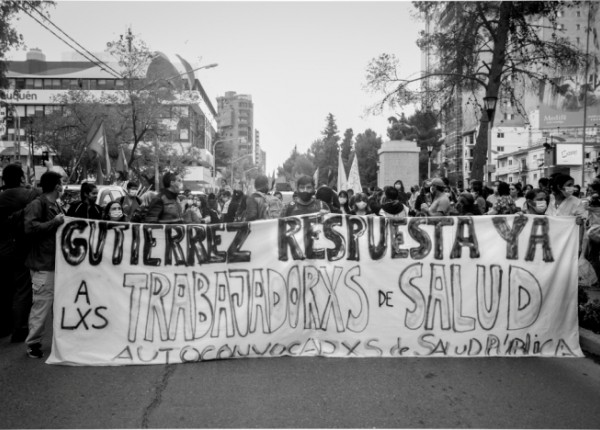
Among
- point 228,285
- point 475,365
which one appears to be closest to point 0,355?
point 228,285

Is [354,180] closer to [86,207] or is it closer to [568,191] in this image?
[568,191]

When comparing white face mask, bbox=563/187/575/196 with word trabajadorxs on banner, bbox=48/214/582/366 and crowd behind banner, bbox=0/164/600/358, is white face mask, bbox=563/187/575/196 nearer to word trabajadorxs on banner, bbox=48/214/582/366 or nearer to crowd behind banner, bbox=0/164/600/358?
crowd behind banner, bbox=0/164/600/358

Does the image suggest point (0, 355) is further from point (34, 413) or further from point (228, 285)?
point (228, 285)

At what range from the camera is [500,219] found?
18.2ft

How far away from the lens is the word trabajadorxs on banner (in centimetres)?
520

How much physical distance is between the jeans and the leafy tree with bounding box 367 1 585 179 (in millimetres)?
15581

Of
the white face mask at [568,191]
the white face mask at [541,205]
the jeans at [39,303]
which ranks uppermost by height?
the white face mask at [568,191]

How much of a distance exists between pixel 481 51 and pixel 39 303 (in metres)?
18.2

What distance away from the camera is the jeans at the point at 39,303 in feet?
17.7

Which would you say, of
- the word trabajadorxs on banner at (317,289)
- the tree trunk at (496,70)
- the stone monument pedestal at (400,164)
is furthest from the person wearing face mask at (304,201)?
the stone monument pedestal at (400,164)

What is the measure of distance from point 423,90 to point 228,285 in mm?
16952

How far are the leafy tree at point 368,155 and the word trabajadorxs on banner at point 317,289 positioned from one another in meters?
73.3

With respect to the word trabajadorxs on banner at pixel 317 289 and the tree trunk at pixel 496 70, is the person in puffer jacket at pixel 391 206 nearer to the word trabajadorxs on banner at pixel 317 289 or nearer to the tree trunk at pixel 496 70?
the word trabajadorxs on banner at pixel 317 289

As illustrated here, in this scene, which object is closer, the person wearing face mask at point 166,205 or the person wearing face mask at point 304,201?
the person wearing face mask at point 166,205
